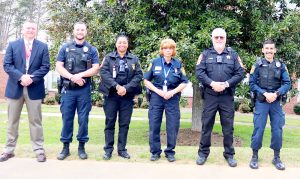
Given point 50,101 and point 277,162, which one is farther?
point 50,101

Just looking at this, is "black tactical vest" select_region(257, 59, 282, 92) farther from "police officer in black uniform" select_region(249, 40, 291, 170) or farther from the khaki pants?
the khaki pants

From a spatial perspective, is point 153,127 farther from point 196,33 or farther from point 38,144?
point 196,33

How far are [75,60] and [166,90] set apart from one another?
1457mm

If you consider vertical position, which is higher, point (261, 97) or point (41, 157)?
point (261, 97)

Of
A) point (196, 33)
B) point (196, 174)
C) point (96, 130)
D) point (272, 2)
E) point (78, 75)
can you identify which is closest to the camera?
point (196, 174)

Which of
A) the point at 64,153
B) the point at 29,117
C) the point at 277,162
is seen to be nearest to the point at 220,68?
the point at 277,162

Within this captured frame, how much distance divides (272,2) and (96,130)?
7518 mm

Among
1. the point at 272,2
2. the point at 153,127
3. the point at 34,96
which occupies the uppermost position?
the point at 272,2

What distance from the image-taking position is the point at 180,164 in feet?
20.7

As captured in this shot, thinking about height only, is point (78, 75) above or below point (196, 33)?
below

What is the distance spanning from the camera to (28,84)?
616cm

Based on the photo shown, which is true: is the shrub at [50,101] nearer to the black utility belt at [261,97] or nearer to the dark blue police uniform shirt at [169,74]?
the dark blue police uniform shirt at [169,74]

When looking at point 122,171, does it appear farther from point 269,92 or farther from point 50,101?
point 50,101

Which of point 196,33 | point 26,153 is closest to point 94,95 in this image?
point 196,33
